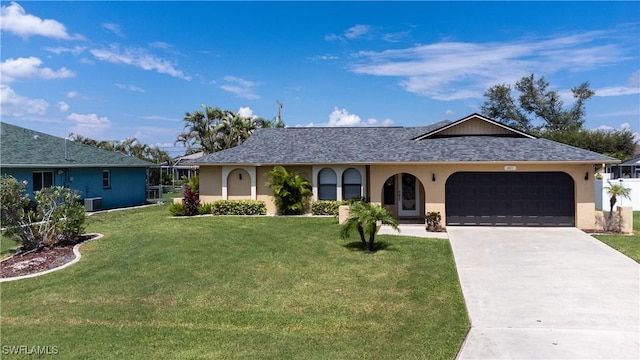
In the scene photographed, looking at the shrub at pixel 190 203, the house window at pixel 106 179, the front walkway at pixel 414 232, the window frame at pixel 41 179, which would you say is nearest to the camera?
the front walkway at pixel 414 232

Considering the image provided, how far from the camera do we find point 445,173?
16828mm

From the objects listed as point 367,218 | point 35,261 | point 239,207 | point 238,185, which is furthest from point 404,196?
point 35,261

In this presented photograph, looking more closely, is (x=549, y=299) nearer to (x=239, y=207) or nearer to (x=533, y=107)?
(x=239, y=207)

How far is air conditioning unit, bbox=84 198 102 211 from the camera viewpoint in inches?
881

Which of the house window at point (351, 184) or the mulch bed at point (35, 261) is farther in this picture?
the house window at point (351, 184)

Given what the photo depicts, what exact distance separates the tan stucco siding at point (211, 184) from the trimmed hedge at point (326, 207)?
4.99 meters

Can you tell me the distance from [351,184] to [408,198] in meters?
2.75

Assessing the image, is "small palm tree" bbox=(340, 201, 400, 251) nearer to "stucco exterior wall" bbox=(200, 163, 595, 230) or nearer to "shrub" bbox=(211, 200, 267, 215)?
"stucco exterior wall" bbox=(200, 163, 595, 230)

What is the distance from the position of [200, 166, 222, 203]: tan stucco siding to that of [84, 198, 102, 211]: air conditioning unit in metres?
6.45

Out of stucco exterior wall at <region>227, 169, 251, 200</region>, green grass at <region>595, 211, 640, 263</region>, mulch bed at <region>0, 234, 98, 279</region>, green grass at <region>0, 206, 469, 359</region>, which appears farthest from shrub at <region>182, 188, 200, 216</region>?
green grass at <region>595, 211, 640, 263</region>

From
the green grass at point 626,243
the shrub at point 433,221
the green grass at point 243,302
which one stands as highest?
the shrub at point 433,221

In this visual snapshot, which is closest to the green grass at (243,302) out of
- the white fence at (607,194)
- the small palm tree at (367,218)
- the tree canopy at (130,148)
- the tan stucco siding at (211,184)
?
the small palm tree at (367,218)

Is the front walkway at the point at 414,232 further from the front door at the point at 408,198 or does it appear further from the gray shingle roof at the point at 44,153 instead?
the gray shingle roof at the point at 44,153

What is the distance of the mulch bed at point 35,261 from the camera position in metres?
10.2
